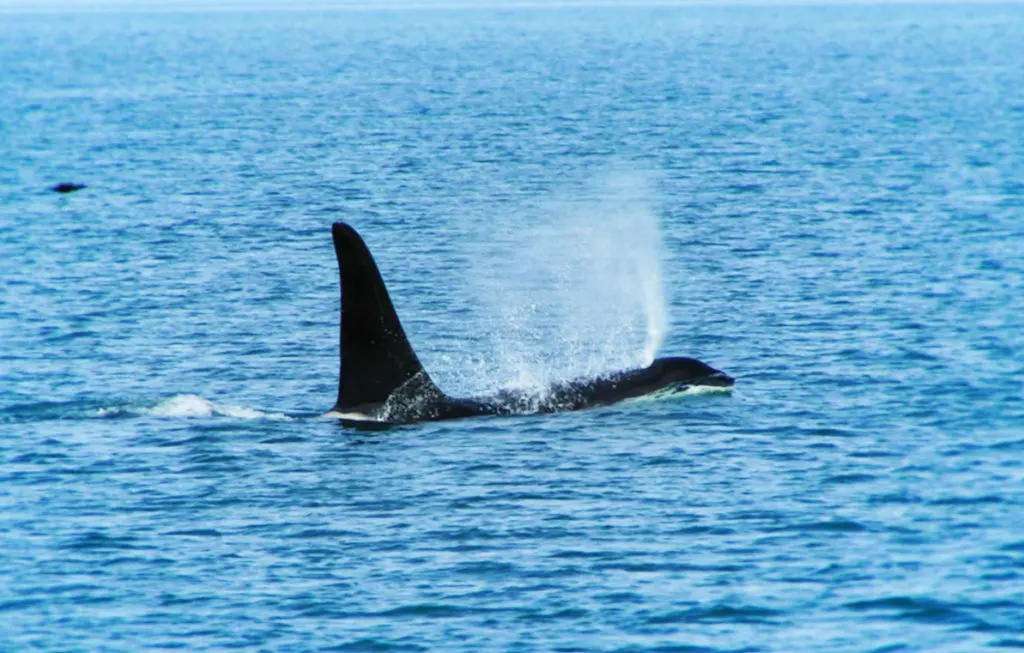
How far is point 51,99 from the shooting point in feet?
396

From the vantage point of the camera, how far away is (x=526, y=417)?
96.9ft

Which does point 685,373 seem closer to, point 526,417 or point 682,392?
point 682,392

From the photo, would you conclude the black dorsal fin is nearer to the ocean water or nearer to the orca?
the orca

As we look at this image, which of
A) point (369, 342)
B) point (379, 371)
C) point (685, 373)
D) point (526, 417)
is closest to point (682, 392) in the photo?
point (685, 373)

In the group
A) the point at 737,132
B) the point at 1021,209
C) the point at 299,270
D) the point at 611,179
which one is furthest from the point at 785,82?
the point at 299,270

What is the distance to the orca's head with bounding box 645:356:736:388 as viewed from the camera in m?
30.8

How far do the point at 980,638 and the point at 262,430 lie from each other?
13.4 m

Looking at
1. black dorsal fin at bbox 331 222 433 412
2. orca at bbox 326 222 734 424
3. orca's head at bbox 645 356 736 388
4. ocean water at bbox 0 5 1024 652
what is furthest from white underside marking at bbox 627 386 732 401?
black dorsal fin at bbox 331 222 433 412

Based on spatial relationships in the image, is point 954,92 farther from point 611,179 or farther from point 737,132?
point 611,179

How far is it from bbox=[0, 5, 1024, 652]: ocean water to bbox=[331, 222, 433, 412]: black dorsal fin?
1.15 meters

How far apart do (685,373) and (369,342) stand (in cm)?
559

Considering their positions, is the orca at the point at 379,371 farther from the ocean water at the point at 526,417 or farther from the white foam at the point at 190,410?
the white foam at the point at 190,410

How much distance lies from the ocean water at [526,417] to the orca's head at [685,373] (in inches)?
19.4

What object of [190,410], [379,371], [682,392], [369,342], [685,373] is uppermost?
[369,342]
